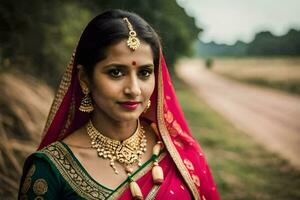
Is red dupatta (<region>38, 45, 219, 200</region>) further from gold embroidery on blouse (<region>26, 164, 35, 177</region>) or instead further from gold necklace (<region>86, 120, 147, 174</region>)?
gold embroidery on blouse (<region>26, 164, 35, 177</region>)

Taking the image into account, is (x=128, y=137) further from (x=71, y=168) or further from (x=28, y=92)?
(x=28, y=92)

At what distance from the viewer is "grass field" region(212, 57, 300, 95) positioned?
12.4 meters

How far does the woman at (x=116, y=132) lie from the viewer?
171cm

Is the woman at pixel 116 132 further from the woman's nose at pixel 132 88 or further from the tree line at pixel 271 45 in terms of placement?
the tree line at pixel 271 45

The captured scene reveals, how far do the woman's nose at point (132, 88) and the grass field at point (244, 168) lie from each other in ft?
A: 12.6

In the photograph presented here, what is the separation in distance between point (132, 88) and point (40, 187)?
552 mm

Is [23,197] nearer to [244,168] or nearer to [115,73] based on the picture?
[115,73]

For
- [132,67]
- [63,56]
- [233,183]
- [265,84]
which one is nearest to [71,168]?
[132,67]

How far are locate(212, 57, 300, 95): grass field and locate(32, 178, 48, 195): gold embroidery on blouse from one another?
33.2 feet

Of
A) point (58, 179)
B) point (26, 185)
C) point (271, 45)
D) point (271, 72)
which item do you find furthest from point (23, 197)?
point (271, 72)

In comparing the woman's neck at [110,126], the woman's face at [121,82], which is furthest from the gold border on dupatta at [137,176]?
the woman's face at [121,82]

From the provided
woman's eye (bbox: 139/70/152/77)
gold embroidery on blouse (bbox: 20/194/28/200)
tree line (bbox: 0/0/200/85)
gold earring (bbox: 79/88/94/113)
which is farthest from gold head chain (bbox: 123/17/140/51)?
tree line (bbox: 0/0/200/85)

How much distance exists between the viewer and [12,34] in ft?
13.6

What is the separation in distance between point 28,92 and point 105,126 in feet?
9.45
